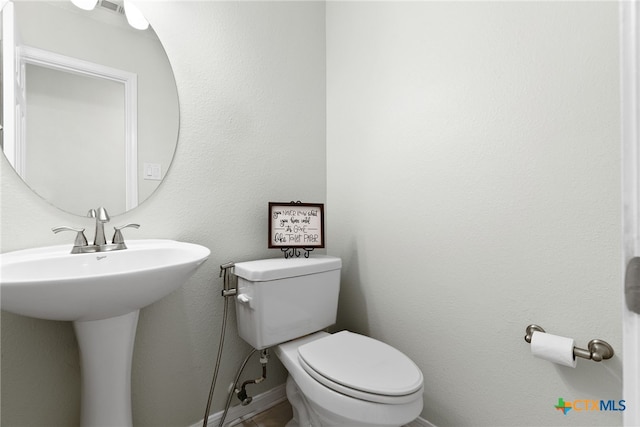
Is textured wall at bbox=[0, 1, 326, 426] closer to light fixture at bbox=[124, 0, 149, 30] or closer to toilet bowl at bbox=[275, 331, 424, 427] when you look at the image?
light fixture at bbox=[124, 0, 149, 30]

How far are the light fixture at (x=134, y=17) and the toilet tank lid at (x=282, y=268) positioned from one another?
0.99 m

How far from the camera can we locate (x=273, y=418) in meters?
1.42

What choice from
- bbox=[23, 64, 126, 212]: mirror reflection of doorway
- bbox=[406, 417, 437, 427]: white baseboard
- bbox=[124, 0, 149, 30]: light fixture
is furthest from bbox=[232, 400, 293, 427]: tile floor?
bbox=[124, 0, 149, 30]: light fixture

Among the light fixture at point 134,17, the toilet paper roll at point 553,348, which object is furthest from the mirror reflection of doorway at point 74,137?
the toilet paper roll at point 553,348

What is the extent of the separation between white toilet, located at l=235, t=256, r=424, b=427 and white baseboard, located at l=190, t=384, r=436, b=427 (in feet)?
0.64

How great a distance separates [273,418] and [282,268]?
76 cm

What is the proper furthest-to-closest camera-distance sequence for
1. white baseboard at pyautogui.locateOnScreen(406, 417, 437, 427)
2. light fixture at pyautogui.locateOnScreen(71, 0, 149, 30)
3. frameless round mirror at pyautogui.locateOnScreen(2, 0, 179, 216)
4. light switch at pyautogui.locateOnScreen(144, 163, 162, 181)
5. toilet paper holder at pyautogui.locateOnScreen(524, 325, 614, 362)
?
white baseboard at pyautogui.locateOnScreen(406, 417, 437, 427) < light switch at pyautogui.locateOnScreen(144, 163, 162, 181) < light fixture at pyautogui.locateOnScreen(71, 0, 149, 30) < frameless round mirror at pyautogui.locateOnScreen(2, 0, 179, 216) < toilet paper holder at pyautogui.locateOnScreen(524, 325, 614, 362)

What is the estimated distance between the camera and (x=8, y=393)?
93 centimetres

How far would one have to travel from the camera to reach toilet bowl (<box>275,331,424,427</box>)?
2.96 ft

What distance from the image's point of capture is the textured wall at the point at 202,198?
38.0 inches

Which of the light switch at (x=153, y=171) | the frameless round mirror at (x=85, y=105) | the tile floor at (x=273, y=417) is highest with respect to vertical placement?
the frameless round mirror at (x=85, y=105)

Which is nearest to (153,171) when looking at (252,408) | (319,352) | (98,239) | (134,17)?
(98,239)

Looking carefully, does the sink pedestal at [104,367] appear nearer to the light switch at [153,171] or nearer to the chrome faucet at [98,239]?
the chrome faucet at [98,239]

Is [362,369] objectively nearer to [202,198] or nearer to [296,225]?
[296,225]
